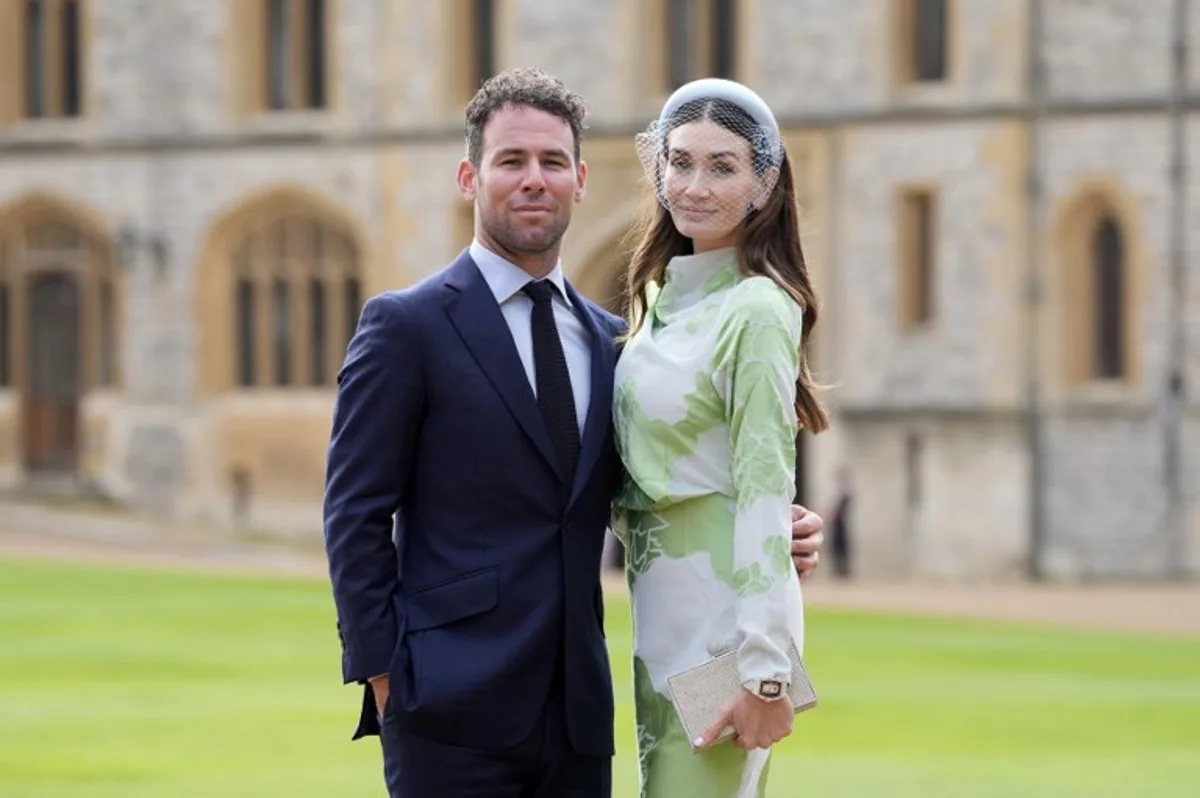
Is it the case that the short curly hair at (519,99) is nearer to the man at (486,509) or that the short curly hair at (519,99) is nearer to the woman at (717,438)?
the man at (486,509)

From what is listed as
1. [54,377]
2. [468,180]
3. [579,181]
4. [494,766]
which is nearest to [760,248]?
[579,181]

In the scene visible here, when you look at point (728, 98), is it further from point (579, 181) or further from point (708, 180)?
point (579, 181)

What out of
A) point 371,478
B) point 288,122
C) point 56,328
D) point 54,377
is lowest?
A: point 54,377

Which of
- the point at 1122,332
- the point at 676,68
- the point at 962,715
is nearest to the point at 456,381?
the point at 962,715

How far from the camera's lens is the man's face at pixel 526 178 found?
5707 mm

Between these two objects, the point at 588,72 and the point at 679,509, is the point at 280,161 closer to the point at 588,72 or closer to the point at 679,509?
the point at 588,72

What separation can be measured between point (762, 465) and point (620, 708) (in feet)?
31.6

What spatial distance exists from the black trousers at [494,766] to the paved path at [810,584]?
16.9 metres

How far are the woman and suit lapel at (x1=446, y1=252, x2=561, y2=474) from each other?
0.20m

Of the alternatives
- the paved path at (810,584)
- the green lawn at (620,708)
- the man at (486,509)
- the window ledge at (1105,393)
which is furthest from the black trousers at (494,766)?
the window ledge at (1105,393)

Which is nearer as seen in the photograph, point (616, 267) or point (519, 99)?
point (519, 99)

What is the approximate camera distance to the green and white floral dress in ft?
Result: 18.0

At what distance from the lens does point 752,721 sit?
5453 millimetres

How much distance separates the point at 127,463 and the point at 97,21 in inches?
226
